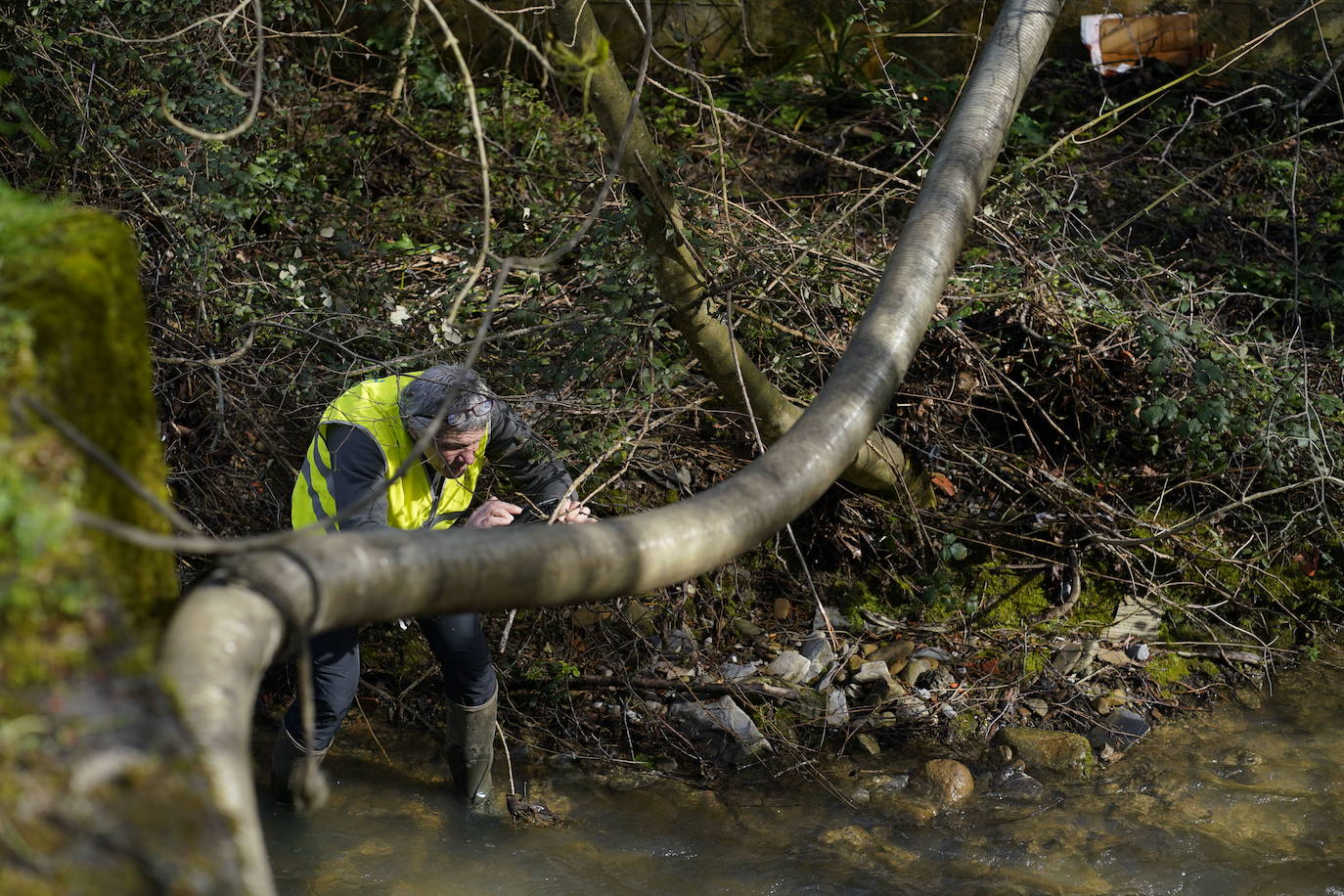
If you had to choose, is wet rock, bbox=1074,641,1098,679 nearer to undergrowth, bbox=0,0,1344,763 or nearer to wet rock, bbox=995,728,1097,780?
undergrowth, bbox=0,0,1344,763

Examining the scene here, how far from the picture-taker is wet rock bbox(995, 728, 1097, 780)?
4129mm

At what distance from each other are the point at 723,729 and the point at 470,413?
5.24 feet

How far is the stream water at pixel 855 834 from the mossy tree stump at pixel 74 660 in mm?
2733

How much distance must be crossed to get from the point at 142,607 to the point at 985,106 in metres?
2.87

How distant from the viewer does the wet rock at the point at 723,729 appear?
422 centimetres

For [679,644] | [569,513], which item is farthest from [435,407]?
[679,644]

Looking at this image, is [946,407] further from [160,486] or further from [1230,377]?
[160,486]

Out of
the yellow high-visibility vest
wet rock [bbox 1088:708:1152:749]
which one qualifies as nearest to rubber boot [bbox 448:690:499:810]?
the yellow high-visibility vest

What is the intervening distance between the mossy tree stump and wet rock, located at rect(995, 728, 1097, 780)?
3589 mm

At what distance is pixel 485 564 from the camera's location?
1487 mm

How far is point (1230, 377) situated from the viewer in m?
4.75

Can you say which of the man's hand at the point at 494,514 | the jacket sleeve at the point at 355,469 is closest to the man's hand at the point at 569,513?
the man's hand at the point at 494,514

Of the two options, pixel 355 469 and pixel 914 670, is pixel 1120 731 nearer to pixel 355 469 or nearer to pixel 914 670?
pixel 914 670

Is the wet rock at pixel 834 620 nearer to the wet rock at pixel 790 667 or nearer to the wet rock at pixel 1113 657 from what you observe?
the wet rock at pixel 790 667
